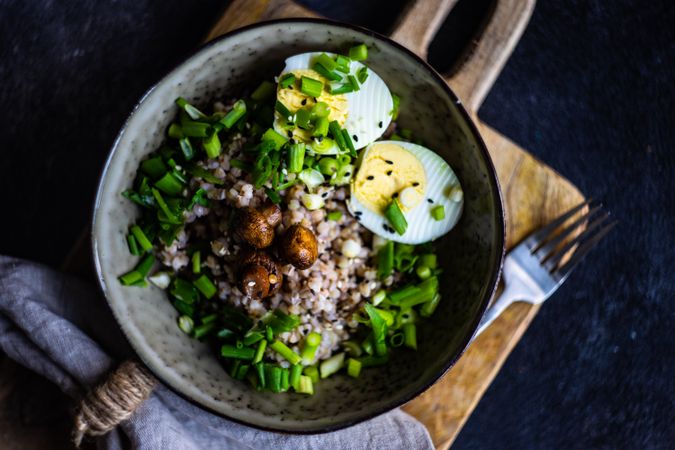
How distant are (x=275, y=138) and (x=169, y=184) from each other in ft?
1.20

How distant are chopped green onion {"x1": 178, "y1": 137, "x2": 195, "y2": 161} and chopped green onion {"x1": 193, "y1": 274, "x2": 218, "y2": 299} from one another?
0.38 meters

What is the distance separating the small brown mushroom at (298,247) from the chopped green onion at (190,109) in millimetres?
504

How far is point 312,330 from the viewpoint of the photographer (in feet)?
Answer: 6.43

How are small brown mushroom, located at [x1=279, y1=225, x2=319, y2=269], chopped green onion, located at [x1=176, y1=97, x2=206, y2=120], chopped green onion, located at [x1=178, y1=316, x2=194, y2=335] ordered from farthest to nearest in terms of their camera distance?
chopped green onion, located at [x1=178, y1=316, x2=194, y2=335] → chopped green onion, located at [x1=176, y1=97, x2=206, y2=120] → small brown mushroom, located at [x1=279, y1=225, x2=319, y2=269]

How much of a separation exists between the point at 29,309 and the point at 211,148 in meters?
0.80

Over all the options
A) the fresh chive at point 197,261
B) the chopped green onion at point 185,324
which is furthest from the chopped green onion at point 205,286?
the chopped green onion at point 185,324

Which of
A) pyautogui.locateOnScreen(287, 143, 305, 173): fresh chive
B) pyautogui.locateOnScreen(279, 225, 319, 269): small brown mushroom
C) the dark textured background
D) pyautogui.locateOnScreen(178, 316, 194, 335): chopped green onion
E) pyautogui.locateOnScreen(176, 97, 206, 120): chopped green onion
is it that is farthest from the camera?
the dark textured background

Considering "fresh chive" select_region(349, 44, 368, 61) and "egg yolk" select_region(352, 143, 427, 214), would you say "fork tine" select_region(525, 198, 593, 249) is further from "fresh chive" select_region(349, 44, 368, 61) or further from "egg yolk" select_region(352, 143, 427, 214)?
"fresh chive" select_region(349, 44, 368, 61)

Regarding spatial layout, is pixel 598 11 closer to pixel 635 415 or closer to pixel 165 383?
pixel 635 415

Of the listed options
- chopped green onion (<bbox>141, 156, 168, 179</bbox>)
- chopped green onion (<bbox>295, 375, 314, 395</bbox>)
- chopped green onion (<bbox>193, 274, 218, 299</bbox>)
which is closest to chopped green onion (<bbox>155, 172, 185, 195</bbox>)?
→ chopped green onion (<bbox>141, 156, 168, 179</bbox>)

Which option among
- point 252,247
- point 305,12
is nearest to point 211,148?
point 252,247

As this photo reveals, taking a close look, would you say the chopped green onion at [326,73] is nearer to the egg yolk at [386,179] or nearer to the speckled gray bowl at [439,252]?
the speckled gray bowl at [439,252]

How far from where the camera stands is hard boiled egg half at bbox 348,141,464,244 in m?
1.93

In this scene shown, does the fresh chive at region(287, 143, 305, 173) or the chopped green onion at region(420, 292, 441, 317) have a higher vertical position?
the fresh chive at region(287, 143, 305, 173)
